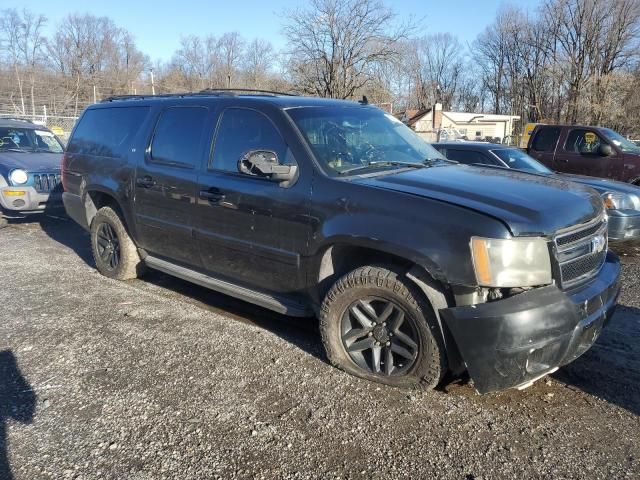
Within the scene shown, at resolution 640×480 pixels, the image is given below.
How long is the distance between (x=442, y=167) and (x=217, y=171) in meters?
1.78

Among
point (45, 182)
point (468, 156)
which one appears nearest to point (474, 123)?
point (468, 156)

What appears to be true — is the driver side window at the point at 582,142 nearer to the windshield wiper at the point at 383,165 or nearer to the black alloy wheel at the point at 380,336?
the windshield wiper at the point at 383,165

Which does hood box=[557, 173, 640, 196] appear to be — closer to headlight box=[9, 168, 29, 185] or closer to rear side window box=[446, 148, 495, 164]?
rear side window box=[446, 148, 495, 164]

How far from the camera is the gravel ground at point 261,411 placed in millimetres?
2686

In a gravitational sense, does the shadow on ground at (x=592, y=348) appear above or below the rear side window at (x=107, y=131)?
below

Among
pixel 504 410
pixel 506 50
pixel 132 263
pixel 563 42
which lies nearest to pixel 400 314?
pixel 504 410

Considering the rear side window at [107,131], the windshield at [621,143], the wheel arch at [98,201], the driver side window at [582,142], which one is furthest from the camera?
the driver side window at [582,142]

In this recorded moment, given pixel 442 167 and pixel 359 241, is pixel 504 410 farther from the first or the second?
pixel 442 167

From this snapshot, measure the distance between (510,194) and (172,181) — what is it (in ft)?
9.31

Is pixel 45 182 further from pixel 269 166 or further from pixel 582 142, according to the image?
pixel 582 142

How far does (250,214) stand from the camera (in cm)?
396

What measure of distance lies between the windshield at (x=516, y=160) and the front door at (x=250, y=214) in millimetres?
4800

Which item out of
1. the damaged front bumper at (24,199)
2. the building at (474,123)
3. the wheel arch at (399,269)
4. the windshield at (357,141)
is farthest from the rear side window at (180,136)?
the building at (474,123)

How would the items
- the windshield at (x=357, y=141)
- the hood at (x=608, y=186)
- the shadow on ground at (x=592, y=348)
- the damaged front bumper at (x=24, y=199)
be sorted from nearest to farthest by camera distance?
the shadow on ground at (x=592, y=348) < the windshield at (x=357, y=141) < the hood at (x=608, y=186) < the damaged front bumper at (x=24, y=199)
